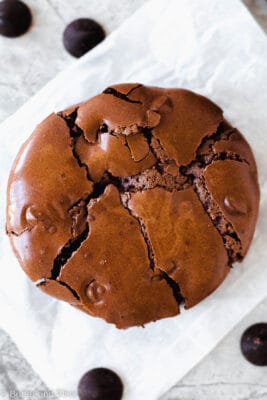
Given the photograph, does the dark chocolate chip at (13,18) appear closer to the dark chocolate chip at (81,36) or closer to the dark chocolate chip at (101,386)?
the dark chocolate chip at (81,36)

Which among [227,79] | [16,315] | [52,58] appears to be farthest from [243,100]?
[16,315]

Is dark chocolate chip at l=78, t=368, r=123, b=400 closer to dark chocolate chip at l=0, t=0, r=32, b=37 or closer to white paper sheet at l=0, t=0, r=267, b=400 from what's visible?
white paper sheet at l=0, t=0, r=267, b=400

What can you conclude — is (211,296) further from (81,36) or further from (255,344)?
(81,36)

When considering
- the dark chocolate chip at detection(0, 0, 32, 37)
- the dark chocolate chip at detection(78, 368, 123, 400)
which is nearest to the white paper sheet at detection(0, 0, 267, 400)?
the dark chocolate chip at detection(78, 368, 123, 400)

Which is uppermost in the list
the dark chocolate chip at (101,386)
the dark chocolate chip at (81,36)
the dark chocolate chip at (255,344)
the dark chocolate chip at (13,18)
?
the dark chocolate chip at (13,18)

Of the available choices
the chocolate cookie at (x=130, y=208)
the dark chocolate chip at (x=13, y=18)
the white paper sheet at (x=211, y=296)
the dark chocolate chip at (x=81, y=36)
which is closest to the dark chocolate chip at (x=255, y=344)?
the white paper sheet at (x=211, y=296)

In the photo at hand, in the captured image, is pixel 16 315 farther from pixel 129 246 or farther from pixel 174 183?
pixel 174 183

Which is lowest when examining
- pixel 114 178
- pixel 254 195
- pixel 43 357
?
pixel 43 357

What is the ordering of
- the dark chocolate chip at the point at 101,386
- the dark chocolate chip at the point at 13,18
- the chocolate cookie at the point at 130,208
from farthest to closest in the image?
the dark chocolate chip at the point at 13,18, the dark chocolate chip at the point at 101,386, the chocolate cookie at the point at 130,208
